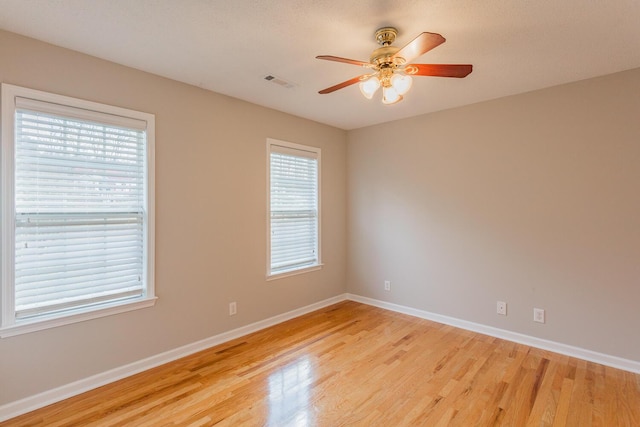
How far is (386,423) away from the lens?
6.54 ft

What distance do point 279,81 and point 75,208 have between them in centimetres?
191

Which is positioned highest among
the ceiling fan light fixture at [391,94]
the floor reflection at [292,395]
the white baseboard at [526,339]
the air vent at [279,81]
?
the air vent at [279,81]

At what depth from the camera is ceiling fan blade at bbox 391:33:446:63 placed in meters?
1.60

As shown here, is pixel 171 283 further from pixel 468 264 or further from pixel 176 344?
pixel 468 264

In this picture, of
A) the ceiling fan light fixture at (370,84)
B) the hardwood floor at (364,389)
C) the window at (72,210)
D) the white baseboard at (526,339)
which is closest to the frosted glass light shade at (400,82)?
the ceiling fan light fixture at (370,84)

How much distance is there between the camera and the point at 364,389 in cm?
236

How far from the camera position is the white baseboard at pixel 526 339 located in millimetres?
2664

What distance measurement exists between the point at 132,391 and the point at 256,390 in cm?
91

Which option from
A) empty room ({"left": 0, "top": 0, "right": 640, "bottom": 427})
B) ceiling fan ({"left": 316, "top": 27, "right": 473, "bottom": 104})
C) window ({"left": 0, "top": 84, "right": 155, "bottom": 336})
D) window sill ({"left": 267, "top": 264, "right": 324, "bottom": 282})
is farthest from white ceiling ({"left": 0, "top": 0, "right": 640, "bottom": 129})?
window sill ({"left": 267, "top": 264, "right": 324, "bottom": 282})

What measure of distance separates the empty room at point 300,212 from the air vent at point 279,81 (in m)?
0.05

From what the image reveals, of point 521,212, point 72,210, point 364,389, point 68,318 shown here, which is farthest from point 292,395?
point 521,212

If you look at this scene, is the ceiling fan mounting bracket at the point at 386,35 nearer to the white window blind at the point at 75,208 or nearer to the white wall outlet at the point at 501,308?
the white window blind at the point at 75,208

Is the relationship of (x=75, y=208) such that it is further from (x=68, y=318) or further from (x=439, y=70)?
(x=439, y=70)

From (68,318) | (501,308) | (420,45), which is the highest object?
(420,45)
